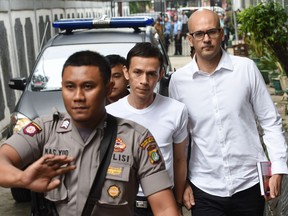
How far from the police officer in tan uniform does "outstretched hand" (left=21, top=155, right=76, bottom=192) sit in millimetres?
144

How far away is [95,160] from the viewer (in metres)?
2.32

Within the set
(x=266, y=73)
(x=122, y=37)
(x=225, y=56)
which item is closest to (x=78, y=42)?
(x=122, y=37)

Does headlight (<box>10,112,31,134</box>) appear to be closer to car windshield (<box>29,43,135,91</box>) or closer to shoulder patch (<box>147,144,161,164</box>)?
car windshield (<box>29,43,135,91</box>)

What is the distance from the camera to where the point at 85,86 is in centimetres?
233

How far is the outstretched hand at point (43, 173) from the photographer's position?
2051 millimetres

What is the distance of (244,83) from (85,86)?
1303 mm

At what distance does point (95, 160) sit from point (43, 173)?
0.29m

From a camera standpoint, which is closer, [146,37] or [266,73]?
[146,37]

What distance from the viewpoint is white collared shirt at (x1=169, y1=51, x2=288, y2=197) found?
3389mm

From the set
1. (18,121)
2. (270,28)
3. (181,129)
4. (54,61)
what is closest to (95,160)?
(181,129)

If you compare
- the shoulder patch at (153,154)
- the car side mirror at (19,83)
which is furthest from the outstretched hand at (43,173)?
the car side mirror at (19,83)

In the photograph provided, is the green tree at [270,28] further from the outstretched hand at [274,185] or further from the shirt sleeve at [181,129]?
the shirt sleeve at [181,129]

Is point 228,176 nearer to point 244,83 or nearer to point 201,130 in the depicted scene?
point 201,130

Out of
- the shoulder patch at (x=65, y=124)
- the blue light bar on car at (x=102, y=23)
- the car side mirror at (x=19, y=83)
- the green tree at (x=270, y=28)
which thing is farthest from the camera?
→ the green tree at (x=270, y=28)
